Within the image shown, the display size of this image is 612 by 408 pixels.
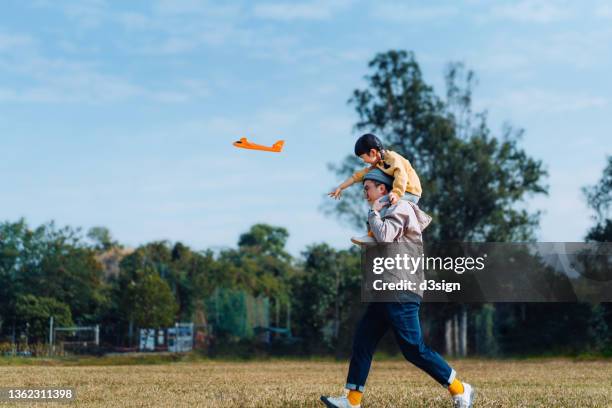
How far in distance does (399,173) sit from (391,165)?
0.09 meters

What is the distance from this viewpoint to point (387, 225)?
19.4 feet

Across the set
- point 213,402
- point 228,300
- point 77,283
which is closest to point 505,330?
point 228,300

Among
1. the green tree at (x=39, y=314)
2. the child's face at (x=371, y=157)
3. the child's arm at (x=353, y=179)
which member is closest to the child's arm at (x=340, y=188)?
the child's arm at (x=353, y=179)

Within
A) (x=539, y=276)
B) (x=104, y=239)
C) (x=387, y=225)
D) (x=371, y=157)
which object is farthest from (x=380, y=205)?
(x=104, y=239)

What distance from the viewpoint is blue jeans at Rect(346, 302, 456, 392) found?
6039 mm

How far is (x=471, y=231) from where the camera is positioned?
3453 cm

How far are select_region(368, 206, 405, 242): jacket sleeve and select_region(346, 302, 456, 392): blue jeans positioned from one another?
0.53m

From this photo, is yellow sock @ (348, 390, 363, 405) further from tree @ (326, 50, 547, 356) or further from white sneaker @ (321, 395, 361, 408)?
tree @ (326, 50, 547, 356)

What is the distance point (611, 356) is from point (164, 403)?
1919cm

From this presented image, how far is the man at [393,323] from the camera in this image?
6008 mm

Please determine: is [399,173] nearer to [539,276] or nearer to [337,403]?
[337,403]

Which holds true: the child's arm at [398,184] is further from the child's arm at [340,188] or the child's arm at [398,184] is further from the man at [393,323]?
the child's arm at [340,188]

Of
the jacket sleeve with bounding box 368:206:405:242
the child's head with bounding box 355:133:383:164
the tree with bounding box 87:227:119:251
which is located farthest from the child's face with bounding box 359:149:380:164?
the tree with bounding box 87:227:119:251

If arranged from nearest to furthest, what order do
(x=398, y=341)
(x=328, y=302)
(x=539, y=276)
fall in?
(x=398, y=341) → (x=539, y=276) → (x=328, y=302)
